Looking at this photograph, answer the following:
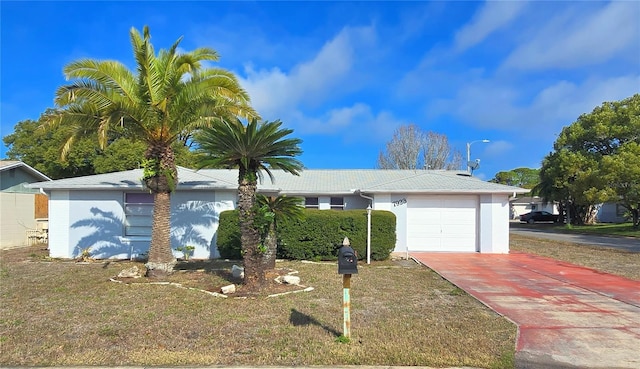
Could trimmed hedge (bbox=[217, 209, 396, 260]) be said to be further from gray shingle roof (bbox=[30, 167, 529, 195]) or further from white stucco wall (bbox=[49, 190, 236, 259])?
gray shingle roof (bbox=[30, 167, 529, 195])

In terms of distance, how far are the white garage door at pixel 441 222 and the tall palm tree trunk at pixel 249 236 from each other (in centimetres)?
981

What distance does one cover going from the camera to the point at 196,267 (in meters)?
12.8

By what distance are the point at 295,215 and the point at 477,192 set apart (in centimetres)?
944

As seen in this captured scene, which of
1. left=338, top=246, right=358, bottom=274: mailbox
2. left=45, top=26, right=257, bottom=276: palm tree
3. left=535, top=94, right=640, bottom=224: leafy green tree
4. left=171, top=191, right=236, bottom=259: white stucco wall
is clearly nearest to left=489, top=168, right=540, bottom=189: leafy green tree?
left=535, top=94, right=640, bottom=224: leafy green tree

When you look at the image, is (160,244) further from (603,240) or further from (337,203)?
(603,240)

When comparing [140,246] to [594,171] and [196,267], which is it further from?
[594,171]

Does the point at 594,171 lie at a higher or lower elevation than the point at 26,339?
higher

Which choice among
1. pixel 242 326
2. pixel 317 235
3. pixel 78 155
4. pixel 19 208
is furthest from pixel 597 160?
pixel 19 208

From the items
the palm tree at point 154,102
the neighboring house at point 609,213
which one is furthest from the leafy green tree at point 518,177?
the palm tree at point 154,102

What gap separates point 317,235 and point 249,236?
5.63 m

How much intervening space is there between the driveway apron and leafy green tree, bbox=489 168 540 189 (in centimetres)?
6082

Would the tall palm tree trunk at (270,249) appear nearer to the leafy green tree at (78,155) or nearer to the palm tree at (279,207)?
the palm tree at (279,207)

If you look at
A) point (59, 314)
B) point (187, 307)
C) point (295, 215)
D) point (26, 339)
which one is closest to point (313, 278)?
point (295, 215)

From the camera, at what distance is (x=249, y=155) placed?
8.84 m
